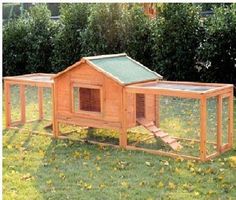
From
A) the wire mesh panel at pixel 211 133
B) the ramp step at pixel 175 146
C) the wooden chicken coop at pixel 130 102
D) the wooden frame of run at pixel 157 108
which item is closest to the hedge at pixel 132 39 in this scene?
the wire mesh panel at pixel 211 133

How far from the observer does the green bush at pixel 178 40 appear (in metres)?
12.0

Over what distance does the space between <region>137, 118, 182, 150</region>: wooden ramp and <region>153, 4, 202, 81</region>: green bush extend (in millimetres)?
4841

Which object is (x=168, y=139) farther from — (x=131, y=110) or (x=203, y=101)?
(x=203, y=101)

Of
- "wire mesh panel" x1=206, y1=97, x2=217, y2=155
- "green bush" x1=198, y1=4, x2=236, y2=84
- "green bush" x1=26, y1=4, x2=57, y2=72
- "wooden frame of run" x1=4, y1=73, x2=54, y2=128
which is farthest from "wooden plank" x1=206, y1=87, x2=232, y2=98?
"green bush" x1=26, y1=4, x2=57, y2=72

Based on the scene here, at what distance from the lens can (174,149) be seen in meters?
6.89

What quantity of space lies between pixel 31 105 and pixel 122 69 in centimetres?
335

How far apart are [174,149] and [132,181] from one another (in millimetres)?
1361

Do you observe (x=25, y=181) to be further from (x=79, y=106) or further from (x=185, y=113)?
(x=185, y=113)

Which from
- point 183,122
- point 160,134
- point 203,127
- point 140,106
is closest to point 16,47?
point 183,122

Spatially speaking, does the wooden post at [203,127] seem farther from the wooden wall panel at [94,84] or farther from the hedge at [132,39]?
the hedge at [132,39]

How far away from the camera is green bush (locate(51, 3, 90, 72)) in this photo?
13.6 meters

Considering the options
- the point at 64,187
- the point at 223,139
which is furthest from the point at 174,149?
the point at 64,187

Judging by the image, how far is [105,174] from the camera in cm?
593

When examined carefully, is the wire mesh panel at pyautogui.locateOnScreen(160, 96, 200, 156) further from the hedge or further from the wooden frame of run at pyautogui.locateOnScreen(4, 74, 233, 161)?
the hedge
